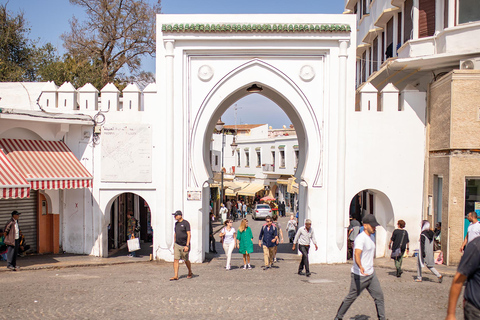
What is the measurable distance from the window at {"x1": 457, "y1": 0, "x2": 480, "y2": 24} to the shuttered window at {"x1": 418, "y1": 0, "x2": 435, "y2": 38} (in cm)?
A: 108

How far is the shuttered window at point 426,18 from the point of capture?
13.5 meters

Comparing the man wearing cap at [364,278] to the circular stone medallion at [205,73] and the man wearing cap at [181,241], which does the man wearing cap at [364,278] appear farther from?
the circular stone medallion at [205,73]

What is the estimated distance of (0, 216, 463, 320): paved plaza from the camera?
24.9 ft

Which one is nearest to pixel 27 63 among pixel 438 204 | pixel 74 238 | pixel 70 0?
pixel 70 0

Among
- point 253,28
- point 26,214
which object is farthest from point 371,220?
point 26,214

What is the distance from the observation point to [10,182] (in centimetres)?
1038

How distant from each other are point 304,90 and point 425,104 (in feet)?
10.7

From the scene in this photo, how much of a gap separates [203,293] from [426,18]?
10065 millimetres

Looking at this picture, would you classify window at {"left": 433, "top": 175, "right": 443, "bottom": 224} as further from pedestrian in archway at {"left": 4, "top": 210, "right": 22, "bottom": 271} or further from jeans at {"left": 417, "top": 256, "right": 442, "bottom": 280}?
pedestrian in archway at {"left": 4, "top": 210, "right": 22, "bottom": 271}

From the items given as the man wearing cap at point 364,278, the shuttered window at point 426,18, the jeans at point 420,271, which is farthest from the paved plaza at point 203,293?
the shuttered window at point 426,18

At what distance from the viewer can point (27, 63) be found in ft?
84.1

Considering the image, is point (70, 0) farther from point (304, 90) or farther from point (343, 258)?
point (343, 258)

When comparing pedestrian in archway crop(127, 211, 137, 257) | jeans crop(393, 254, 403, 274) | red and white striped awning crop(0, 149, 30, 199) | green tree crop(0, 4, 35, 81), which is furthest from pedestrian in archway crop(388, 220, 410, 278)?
green tree crop(0, 4, 35, 81)

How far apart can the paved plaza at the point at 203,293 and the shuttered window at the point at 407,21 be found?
7249 mm
